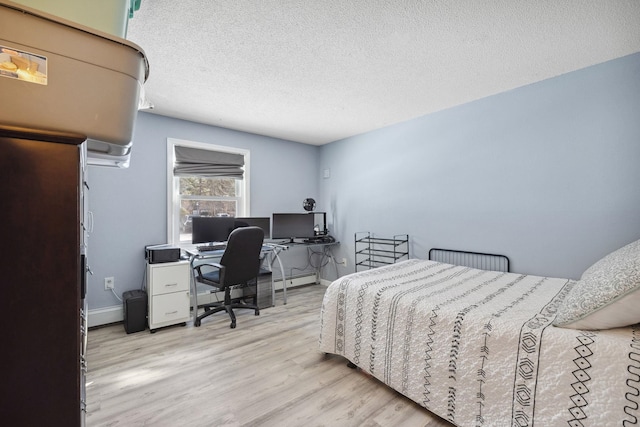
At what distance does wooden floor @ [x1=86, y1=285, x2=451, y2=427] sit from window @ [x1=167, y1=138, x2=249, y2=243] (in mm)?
1325

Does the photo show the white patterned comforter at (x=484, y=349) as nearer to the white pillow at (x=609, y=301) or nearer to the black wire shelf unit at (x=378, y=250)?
the white pillow at (x=609, y=301)

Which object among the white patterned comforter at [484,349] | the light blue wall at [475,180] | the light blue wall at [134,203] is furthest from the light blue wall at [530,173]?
the light blue wall at [134,203]

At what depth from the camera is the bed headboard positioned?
2629 millimetres

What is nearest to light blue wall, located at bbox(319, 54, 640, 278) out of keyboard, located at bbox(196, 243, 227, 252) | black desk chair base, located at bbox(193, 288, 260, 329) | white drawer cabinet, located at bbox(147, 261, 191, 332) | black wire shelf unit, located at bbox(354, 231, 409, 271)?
black wire shelf unit, located at bbox(354, 231, 409, 271)

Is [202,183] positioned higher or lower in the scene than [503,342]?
higher

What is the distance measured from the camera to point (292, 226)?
404cm

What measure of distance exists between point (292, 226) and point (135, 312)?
2.10 metres

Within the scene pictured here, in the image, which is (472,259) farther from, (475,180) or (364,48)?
(364,48)

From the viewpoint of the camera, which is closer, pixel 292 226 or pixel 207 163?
pixel 207 163

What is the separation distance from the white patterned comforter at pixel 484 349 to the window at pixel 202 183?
2163 millimetres

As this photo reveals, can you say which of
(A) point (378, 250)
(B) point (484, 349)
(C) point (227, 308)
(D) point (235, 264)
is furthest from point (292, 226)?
(B) point (484, 349)

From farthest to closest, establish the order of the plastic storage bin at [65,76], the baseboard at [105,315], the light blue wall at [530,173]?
the baseboard at [105,315], the light blue wall at [530,173], the plastic storage bin at [65,76]

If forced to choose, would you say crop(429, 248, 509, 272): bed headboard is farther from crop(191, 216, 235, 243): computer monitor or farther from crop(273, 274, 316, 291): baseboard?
crop(191, 216, 235, 243): computer monitor

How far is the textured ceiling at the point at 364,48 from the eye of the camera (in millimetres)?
1548
